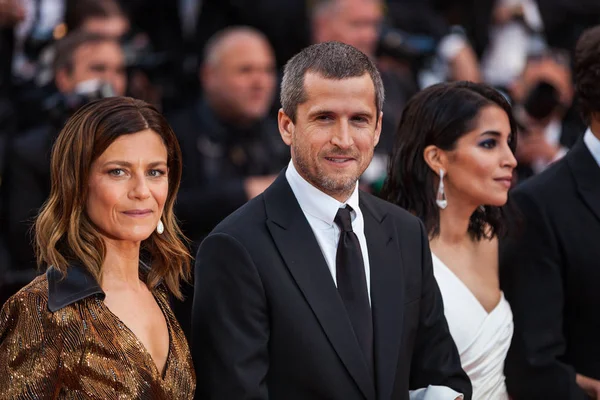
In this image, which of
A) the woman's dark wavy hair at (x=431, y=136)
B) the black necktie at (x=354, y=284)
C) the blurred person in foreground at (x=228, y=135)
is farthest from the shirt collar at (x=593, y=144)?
the blurred person in foreground at (x=228, y=135)

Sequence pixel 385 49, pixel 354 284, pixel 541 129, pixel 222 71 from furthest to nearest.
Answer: pixel 385 49
pixel 222 71
pixel 541 129
pixel 354 284

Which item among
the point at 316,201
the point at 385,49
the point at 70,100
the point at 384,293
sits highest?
the point at 385,49

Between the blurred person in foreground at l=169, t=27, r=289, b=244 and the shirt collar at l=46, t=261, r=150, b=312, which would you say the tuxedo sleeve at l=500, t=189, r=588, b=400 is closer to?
the shirt collar at l=46, t=261, r=150, b=312

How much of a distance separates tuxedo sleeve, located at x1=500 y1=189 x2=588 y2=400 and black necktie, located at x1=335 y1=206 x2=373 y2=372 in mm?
892

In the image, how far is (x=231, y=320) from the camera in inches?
108

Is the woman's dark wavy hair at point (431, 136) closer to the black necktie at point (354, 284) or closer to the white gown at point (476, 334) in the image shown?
the white gown at point (476, 334)

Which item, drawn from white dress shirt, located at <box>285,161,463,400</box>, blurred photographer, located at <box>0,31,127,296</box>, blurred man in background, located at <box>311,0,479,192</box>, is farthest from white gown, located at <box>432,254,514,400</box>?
blurred photographer, located at <box>0,31,127,296</box>

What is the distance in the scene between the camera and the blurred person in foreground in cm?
501

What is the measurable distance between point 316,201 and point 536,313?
1.04m

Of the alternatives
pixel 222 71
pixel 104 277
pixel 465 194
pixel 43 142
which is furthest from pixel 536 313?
pixel 222 71

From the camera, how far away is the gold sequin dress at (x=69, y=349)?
262cm

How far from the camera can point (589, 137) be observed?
3670mm

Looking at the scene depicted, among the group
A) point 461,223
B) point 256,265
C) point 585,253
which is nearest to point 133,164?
point 256,265

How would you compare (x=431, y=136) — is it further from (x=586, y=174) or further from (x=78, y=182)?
(x=78, y=182)
